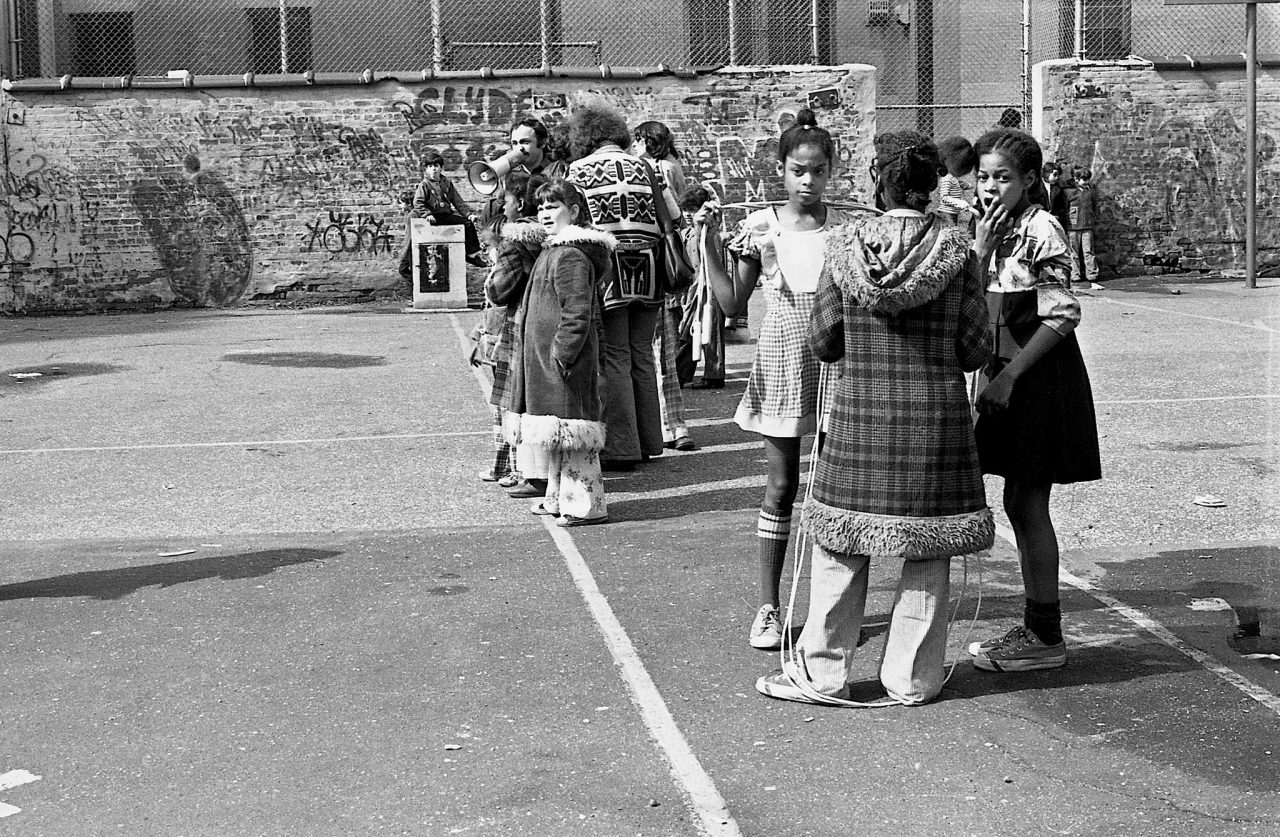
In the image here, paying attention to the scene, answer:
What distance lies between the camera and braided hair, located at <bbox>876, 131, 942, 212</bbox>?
4.76 metres

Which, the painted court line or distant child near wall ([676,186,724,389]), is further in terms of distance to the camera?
distant child near wall ([676,186,724,389])

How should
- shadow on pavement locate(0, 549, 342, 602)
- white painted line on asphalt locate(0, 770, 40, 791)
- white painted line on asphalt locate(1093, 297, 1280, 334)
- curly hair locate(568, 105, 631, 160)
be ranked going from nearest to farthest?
white painted line on asphalt locate(0, 770, 40, 791), shadow on pavement locate(0, 549, 342, 602), curly hair locate(568, 105, 631, 160), white painted line on asphalt locate(1093, 297, 1280, 334)

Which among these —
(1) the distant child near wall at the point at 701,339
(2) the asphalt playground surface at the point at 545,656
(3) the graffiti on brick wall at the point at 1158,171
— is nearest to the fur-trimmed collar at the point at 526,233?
(2) the asphalt playground surface at the point at 545,656

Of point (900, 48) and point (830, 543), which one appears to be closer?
point (830, 543)

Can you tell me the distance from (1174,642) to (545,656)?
2236mm

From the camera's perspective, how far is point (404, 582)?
21.2 feet

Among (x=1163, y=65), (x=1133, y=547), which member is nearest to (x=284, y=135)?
(x=1163, y=65)

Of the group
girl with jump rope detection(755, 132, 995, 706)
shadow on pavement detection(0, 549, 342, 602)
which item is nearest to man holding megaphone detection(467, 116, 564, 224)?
shadow on pavement detection(0, 549, 342, 602)

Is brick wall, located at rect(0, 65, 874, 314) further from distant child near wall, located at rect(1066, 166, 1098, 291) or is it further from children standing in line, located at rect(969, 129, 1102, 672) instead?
children standing in line, located at rect(969, 129, 1102, 672)

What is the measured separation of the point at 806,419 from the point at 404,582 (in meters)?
2.08

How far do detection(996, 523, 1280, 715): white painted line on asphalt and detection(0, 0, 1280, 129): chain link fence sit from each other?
15.8 meters

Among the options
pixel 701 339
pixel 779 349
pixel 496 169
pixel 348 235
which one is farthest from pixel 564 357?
pixel 348 235

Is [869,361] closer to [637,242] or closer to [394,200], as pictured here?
[637,242]

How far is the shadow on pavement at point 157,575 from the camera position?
6.43m
